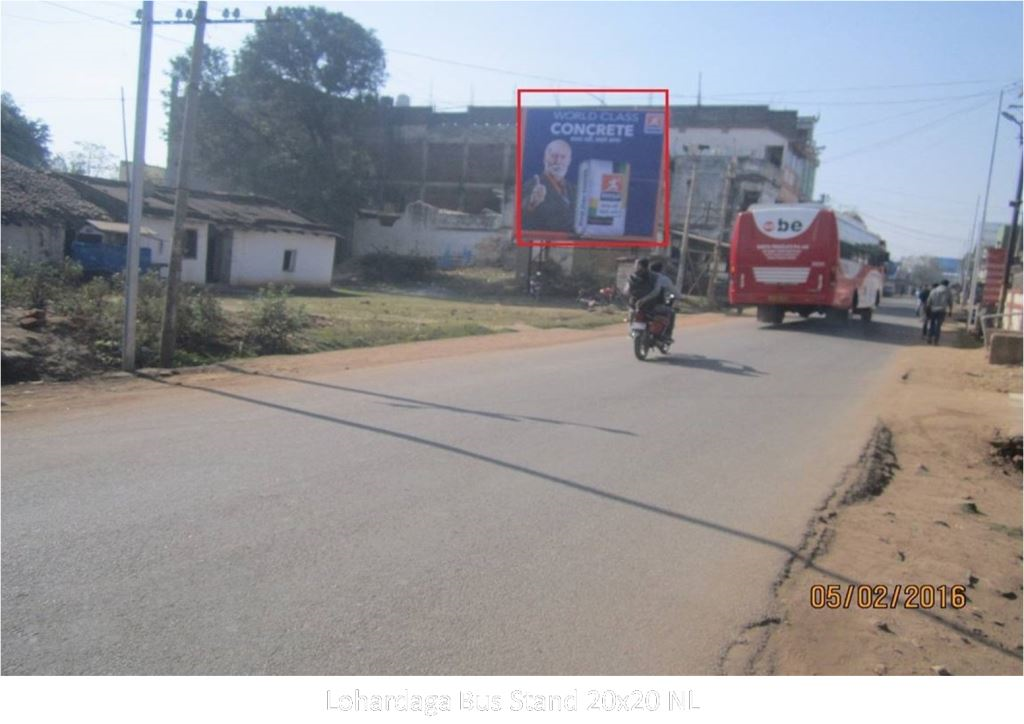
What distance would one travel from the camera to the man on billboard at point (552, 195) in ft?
113

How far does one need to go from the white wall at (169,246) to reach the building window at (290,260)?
423 cm

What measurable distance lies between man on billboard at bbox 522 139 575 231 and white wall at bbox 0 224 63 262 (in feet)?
58.7

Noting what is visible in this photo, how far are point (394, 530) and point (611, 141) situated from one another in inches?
1230

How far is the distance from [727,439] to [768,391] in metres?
3.66

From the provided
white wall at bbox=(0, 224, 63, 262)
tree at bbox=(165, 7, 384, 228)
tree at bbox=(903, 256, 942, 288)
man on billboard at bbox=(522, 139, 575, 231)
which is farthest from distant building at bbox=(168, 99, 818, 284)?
tree at bbox=(903, 256, 942, 288)

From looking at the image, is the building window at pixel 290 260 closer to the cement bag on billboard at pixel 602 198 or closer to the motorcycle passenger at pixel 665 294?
the cement bag on billboard at pixel 602 198

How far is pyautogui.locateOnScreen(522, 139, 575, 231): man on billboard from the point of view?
3438 cm

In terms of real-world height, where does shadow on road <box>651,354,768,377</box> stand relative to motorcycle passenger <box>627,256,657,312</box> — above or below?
below

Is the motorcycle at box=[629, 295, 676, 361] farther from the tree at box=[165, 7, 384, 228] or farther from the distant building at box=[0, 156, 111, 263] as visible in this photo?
the tree at box=[165, 7, 384, 228]

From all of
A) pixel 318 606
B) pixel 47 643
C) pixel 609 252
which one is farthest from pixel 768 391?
pixel 609 252

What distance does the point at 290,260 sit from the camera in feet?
116

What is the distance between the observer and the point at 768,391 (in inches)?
463

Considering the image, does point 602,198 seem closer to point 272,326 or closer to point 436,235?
point 436,235

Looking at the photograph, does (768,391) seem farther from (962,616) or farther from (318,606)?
(318,606)
